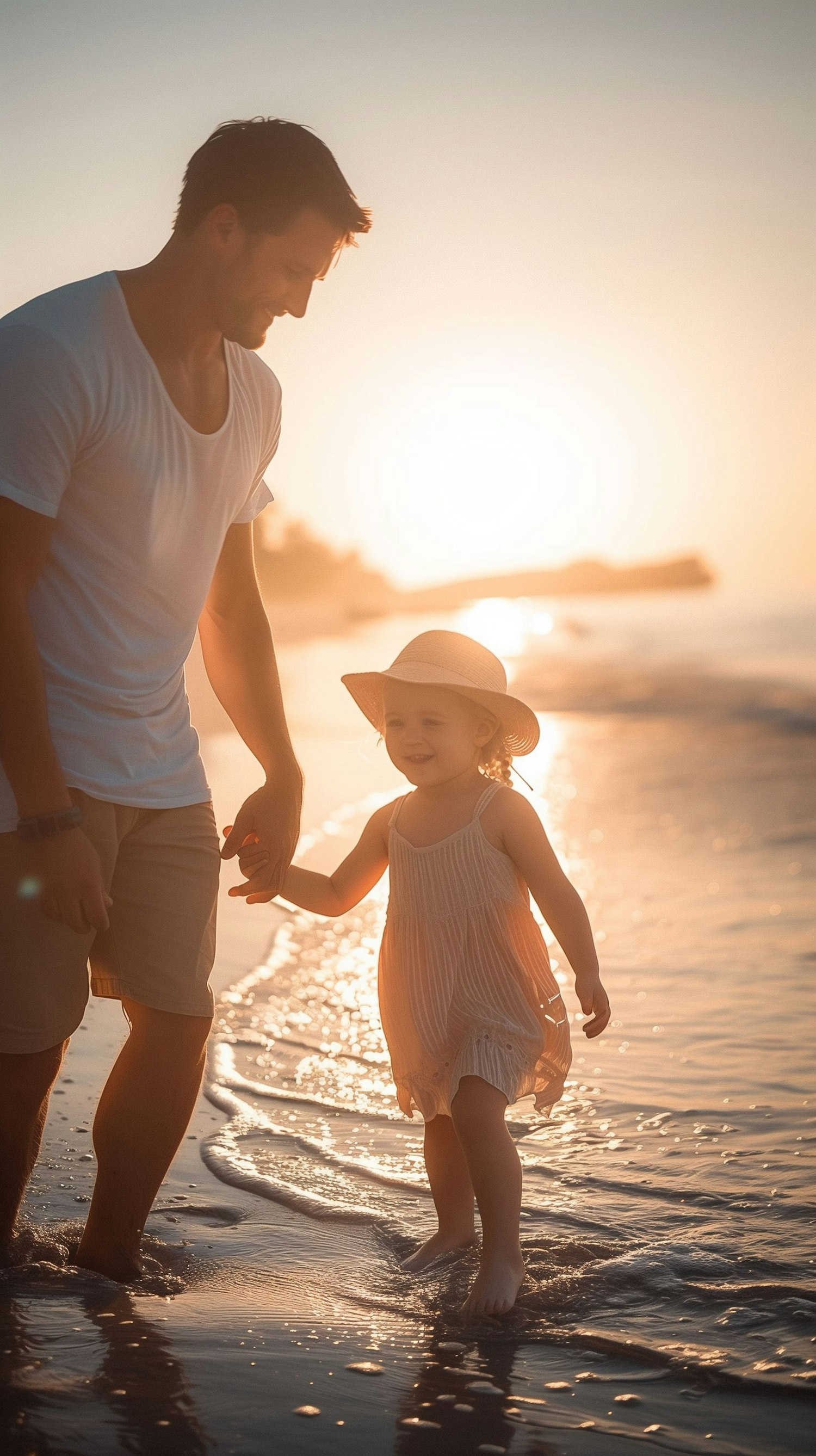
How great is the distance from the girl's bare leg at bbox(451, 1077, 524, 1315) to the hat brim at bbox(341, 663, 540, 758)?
785 millimetres

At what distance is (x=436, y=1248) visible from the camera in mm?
3121

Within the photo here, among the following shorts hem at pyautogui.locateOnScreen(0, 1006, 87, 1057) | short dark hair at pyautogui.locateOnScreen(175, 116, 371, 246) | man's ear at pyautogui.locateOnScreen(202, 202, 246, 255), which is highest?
short dark hair at pyautogui.locateOnScreen(175, 116, 371, 246)

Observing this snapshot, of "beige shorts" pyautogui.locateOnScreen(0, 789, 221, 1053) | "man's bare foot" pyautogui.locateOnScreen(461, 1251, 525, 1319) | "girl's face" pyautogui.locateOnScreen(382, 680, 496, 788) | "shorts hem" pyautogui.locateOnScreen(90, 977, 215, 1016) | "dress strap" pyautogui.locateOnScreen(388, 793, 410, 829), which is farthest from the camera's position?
"dress strap" pyautogui.locateOnScreen(388, 793, 410, 829)

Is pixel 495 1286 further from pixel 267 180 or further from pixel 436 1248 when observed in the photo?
pixel 267 180

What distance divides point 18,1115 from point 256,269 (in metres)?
1.67

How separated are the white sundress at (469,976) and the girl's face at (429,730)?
0.12 meters

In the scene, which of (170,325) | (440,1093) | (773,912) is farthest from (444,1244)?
(773,912)

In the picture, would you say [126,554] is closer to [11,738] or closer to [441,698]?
[11,738]

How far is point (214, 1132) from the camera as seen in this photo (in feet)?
13.0

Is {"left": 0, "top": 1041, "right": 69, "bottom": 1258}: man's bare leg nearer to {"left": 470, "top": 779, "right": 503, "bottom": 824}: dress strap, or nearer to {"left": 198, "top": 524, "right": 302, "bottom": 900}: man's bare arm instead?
{"left": 198, "top": 524, "right": 302, "bottom": 900}: man's bare arm

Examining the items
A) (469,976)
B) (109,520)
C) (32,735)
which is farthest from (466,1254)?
(109,520)

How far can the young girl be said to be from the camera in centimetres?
310

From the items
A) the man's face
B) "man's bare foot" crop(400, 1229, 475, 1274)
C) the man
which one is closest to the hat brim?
the man

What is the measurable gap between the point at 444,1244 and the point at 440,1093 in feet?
1.07
